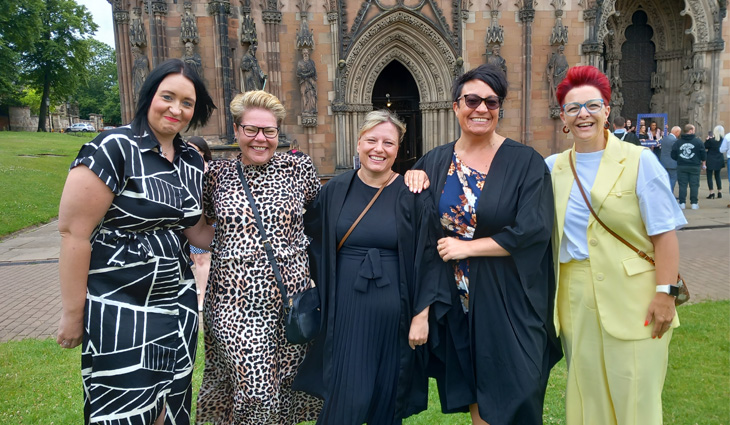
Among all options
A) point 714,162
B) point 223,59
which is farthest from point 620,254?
point 714,162

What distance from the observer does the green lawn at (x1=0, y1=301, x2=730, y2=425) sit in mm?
3659

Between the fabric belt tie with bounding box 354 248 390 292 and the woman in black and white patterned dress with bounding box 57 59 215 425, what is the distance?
920mm

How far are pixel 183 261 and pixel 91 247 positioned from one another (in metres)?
0.44

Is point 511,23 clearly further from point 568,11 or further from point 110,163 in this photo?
point 110,163

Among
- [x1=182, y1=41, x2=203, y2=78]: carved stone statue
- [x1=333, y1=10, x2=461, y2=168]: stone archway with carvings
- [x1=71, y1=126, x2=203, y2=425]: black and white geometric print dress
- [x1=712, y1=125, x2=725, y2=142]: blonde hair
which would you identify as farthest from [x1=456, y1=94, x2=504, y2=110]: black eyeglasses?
[x1=712, y1=125, x2=725, y2=142]: blonde hair

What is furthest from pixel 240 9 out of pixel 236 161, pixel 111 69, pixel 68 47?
pixel 111 69

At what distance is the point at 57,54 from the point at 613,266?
51.0m

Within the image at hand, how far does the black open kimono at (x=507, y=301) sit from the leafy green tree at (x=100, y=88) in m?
68.9

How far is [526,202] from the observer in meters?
2.50

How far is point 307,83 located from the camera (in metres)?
12.9

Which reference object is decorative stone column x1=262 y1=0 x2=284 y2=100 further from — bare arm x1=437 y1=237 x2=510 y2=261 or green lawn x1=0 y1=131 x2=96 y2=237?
bare arm x1=437 y1=237 x2=510 y2=261

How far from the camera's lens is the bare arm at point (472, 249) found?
2.46m

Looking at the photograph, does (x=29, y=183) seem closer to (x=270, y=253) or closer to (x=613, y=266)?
(x=270, y=253)

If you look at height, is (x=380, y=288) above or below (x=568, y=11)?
below
